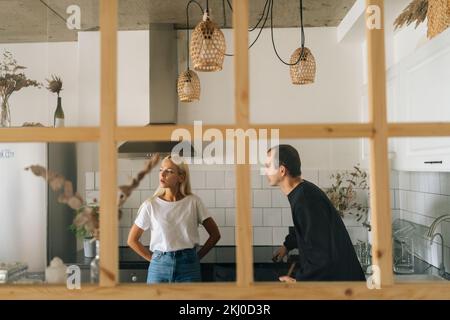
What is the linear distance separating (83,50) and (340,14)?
1.78 m

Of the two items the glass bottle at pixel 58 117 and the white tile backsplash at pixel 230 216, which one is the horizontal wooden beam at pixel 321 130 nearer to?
the white tile backsplash at pixel 230 216

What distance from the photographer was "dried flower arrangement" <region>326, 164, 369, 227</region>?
3.09 meters

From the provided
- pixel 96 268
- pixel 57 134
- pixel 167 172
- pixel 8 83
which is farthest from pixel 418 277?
pixel 8 83

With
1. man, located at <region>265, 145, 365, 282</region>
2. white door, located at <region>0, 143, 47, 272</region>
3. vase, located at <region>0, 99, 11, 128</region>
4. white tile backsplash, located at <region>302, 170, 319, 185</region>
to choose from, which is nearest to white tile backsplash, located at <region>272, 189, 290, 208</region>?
white tile backsplash, located at <region>302, 170, 319, 185</region>

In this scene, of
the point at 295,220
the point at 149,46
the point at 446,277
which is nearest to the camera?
the point at 295,220

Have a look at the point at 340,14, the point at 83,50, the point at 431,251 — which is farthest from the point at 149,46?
the point at 431,251

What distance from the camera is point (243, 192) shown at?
0.99 m

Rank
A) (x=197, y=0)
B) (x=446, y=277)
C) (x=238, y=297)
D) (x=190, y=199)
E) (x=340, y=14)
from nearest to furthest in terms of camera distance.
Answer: (x=238, y=297)
(x=446, y=277)
(x=190, y=199)
(x=197, y=0)
(x=340, y=14)

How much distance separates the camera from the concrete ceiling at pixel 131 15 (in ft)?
9.06

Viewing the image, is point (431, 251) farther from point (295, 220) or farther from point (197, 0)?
point (197, 0)

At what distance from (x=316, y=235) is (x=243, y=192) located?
2.81 ft

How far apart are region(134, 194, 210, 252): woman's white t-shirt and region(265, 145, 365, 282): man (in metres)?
0.50
